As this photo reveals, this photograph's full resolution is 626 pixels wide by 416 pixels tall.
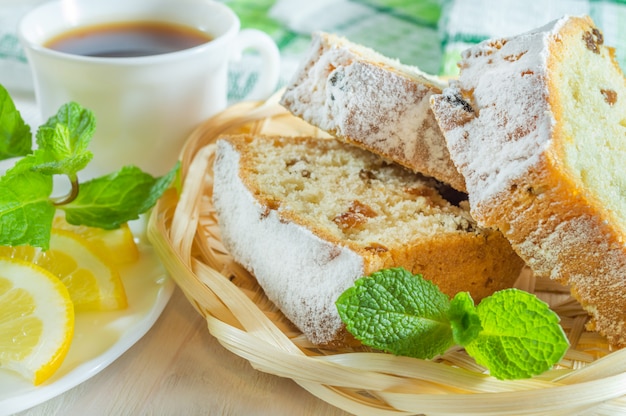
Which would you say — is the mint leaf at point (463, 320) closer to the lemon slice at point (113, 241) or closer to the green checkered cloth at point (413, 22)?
the lemon slice at point (113, 241)

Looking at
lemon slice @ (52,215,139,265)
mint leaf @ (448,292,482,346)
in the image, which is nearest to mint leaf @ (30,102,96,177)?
lemon slice @ (52,215,139,265)

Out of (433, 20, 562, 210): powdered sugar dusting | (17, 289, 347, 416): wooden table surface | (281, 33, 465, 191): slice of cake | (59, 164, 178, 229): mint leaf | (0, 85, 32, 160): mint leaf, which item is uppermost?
(433, 20, 562, 210): powdered sugar dusting

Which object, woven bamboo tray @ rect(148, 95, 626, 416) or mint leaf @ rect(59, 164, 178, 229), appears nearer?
woven bamboo tray @ rect(148, 95, 626, 416)

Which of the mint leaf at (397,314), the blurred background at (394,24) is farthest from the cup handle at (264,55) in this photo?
the mint leaf at (397,314)

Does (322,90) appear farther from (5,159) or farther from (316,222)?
(5,159)

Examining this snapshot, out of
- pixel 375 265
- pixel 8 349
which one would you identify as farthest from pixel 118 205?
pixel 375 265

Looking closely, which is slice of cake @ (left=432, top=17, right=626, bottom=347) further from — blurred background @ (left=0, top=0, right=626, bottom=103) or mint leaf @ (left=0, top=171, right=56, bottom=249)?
blurred background @ (left=0, top=0, right=626, bottom=103)
